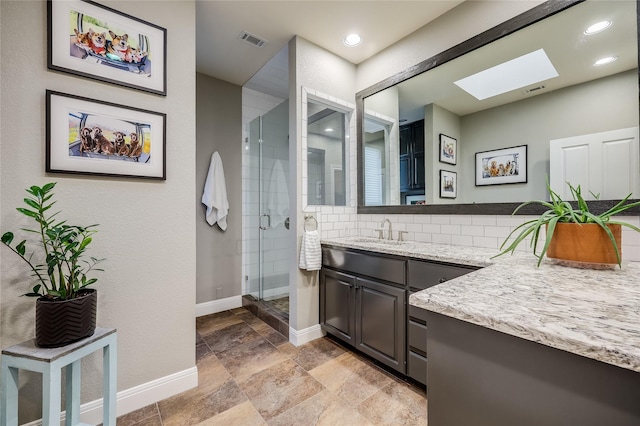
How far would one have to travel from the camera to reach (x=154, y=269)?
5.42ft

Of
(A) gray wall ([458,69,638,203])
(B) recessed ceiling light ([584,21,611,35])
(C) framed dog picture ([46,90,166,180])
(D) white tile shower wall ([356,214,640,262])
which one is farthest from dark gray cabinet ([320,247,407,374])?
(B) recessed ceiling light ([584,21,611,35])

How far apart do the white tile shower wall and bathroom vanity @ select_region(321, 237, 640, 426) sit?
725mm

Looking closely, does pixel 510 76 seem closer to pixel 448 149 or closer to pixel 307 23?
pixel 448 149

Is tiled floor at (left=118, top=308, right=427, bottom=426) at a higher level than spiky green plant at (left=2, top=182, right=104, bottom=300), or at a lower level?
lower

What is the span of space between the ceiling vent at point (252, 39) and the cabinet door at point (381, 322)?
2.33 m

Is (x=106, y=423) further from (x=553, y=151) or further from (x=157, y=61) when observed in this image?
(x=553, y=151)

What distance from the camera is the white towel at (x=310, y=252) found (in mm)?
2277

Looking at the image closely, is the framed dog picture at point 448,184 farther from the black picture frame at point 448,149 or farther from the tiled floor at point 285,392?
the tiled floor at point 285,392

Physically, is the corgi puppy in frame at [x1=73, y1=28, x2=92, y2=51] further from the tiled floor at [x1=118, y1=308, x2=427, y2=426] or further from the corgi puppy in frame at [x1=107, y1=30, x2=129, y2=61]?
the tiled floor at [x1=118, y1=308, x2=427, y2=426]

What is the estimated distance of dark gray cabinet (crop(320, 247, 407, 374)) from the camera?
5.89 ft

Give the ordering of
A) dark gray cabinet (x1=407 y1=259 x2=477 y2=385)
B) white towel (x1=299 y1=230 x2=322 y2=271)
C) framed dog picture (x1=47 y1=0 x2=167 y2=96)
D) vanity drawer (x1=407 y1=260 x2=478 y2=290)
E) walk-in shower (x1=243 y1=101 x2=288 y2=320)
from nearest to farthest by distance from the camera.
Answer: framed dog picture (x1=47 y1=0 x2=167 y2=96) < vanity drawer (x1=407 y1=260 x2=478 y2=290) < dark gray cabinet (x1=407 y1=259 x2=477 y2=385) < white towel (x1=299 y1=230 x2=322 y2=271) < walk-in shower (x1=243 y1=101 x2=288 y2=320)

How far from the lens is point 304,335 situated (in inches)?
92.1

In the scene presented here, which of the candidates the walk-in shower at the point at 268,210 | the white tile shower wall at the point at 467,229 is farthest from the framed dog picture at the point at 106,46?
the white tile shower wall at the point at 467,229

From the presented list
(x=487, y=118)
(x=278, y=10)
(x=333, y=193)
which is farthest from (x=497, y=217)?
(x=278, y=10)
